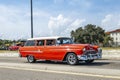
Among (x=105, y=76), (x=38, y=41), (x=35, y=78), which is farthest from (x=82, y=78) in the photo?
(x=38, y=41)

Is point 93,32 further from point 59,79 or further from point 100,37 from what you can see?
point 59,79

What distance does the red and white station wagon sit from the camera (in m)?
19.2

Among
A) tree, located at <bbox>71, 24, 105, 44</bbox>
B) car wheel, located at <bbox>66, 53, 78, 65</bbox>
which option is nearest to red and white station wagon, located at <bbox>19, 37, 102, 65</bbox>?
car wheel, located at <bbox>66, 53, 78, 65</bbox>

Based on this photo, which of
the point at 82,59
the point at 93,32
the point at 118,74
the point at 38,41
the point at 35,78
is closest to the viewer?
the point at 118,74

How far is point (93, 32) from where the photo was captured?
132 metres

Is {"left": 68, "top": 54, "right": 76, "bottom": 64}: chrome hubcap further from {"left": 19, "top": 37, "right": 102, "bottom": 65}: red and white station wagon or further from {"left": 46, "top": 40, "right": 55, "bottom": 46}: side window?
{"left": 46, "top": 40, "right": 55, "bottom": 46}: side window

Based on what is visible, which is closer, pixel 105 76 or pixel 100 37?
pixel 105 76

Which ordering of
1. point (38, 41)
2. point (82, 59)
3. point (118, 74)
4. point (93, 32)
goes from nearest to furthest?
point (118, 74) < point (82, 59) < point (38, 41) < point (93, 32)

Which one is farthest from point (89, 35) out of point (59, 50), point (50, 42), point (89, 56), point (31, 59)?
point (89, 56)

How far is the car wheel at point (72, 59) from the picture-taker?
1928 cm

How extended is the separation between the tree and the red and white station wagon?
107 metres

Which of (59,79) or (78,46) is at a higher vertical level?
(78,46)

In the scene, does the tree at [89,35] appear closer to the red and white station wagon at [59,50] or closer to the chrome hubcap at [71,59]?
the red and white station wagon at [59,50]

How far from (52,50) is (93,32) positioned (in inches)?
4424
